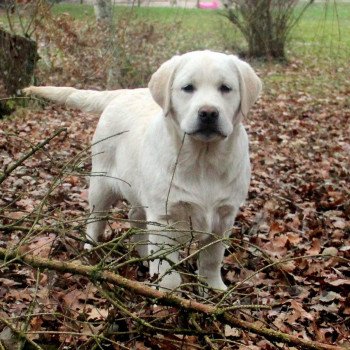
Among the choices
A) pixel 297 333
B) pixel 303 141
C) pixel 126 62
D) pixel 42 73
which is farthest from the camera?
pixel 126 62

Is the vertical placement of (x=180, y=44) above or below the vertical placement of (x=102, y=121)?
below

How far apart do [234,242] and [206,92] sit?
137cm

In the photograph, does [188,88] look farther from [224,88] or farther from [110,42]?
[110,42]

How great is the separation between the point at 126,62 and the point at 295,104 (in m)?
3.59

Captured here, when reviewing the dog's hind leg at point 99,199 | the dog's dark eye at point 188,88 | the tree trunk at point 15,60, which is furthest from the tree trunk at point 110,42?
the dog's dark eye at point 188,88

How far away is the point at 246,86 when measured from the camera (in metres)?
4.19

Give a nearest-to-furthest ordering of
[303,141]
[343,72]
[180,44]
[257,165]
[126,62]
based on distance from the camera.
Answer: [257,165] → [303,141] → [126,62] → [343,72] → [180,44]

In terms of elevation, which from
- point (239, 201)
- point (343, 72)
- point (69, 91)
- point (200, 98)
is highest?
point (200, 98)

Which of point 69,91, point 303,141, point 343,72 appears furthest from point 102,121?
point 343,72

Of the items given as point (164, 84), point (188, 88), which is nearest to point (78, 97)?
point (164, 84)

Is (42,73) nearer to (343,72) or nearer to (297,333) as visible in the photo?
(343,72)

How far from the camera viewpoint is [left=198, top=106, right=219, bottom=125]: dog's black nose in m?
3.77

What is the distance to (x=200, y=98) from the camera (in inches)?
153

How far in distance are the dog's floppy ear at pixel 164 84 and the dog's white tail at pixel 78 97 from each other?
4.10ft
